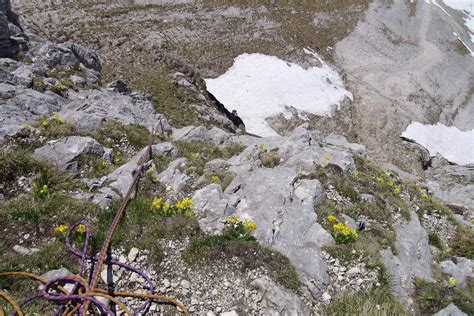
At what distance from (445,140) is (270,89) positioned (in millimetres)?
18927

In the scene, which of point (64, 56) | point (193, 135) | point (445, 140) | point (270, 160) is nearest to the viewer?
point (270, 160)

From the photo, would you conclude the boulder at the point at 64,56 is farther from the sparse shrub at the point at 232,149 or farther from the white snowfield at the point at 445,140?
the white snowfield at the point at 445,140

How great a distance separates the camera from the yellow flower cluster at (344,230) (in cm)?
759

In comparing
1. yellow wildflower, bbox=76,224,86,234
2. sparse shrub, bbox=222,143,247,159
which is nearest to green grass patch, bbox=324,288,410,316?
yellow wildflower, bbox=76,224,86,234

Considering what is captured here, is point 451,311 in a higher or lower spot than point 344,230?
lower

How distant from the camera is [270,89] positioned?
32812 millimetres

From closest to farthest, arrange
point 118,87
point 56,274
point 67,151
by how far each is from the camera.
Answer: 1. point 56,274
2. point 67,151
3. point 118,87

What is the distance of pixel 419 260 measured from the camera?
9086 mm

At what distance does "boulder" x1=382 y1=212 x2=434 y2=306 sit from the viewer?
24.6 ft

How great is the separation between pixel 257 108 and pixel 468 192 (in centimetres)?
1745

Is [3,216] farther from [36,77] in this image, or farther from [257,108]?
[257,108]

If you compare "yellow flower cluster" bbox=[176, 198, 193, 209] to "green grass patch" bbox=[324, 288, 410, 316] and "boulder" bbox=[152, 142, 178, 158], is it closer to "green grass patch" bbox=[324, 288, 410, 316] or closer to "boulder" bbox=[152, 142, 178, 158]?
"boulder" bbox=[152, 142, 178, 158]

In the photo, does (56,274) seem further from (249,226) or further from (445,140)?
(445,140)

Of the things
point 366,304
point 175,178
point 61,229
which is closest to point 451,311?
point 366,304
